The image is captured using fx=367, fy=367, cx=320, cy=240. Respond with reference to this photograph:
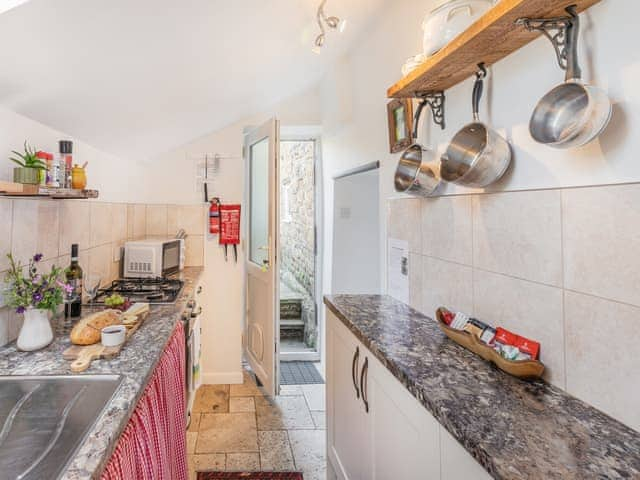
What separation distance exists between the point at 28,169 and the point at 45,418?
83 centimetres

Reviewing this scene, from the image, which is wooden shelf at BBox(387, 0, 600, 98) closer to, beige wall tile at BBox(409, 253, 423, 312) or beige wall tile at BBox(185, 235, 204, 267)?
beige wall tile at BBox(409, 253, 423, 312)

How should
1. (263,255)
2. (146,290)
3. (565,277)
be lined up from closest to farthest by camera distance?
1. (565,277)
2. (146,290)
3. (263,255)

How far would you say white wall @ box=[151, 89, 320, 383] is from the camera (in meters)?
3.01

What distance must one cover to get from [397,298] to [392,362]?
0.81 meters

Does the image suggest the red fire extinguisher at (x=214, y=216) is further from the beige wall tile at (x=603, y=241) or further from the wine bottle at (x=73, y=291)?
the beige wall tile at (x=603, y=241)

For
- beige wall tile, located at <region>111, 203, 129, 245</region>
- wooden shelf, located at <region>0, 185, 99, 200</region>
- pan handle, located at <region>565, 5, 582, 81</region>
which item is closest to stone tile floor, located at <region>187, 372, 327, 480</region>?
beige wall tile, located at <region>111, 203, 129, 245</region>

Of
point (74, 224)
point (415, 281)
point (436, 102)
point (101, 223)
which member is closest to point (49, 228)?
point (74, 224)

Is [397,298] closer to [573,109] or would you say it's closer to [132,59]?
[573,109]

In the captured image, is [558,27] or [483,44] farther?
[483,44]

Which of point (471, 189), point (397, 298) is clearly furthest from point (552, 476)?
point (397, 298)

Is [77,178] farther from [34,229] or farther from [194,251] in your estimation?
[194,251]

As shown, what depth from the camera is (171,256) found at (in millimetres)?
2627

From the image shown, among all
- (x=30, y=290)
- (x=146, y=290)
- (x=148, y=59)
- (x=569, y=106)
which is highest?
(x=148, y=59)

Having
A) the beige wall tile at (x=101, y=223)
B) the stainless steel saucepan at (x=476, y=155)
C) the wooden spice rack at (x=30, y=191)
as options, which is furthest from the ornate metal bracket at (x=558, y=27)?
the beige wall tile at (x=101, y=223)
